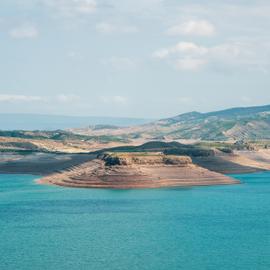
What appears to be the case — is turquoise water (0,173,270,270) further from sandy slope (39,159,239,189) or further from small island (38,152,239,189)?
small island (38,152,239,189)

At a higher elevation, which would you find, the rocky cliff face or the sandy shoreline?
the rocky cliff face

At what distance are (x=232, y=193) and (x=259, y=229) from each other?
115 feet

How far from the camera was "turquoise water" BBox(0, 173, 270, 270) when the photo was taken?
65438 mm

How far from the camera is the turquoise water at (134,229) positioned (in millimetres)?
65438

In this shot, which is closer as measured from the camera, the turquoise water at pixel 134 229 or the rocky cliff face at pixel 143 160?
the turquoise water at pixel 134 229

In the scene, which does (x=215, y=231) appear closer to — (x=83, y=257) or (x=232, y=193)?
(x=83, y=257)

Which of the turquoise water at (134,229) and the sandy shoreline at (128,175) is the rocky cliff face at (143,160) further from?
the turquoise water at (134,229)

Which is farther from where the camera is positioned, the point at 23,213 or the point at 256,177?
the point at 256,177

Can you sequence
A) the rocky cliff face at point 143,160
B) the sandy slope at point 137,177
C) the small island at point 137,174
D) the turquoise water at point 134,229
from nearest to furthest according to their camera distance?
the turquoise water at point 134,229 < the sandy slope at point 137,177 < the small island at point 137,174 < the rocky cliff face at point 143,160

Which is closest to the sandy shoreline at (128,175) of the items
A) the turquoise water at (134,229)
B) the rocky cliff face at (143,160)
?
the rocky cliff face at (143,160)

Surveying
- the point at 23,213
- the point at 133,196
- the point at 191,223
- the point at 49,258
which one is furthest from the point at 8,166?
the point at 49,258

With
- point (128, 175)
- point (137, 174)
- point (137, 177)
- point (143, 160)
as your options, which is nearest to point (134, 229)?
point (137, 177)

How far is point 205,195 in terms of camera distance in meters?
113

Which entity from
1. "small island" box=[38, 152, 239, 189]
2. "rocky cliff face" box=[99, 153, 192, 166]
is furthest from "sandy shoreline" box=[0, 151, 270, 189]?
"rocky cliff face" box=[99, 153, 192, 166]
